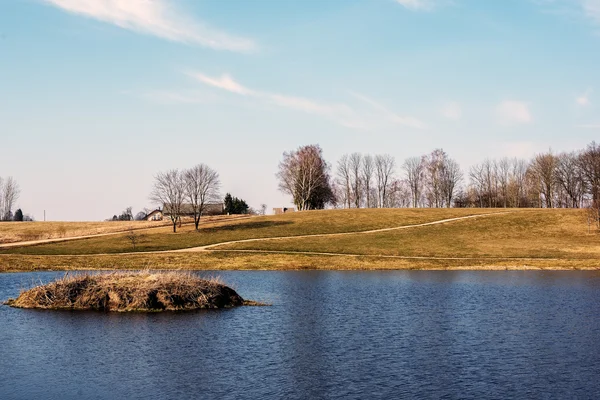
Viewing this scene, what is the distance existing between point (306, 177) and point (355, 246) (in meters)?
72.9

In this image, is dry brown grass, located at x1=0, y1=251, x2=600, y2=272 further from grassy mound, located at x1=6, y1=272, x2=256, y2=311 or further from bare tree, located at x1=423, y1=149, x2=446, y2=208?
bare tree, located at x1=423, y1=149, x2=446, y2=208

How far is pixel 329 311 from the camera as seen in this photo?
4519cm

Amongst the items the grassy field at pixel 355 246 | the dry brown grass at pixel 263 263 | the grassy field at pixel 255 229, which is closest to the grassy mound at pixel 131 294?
the dry brown grass at pixel 263 263

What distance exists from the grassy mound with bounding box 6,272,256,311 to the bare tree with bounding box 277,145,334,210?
112829 millimetres

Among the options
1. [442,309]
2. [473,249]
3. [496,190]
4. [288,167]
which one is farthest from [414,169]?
[442,309]

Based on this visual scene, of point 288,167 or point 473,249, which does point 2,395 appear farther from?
point 288,167

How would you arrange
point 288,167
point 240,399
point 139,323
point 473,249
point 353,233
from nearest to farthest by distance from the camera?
point 240,399, point 139,323, point 473,249, point 353,233, point 288,167

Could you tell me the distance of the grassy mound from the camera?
1769 inches

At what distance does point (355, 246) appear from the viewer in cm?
9450

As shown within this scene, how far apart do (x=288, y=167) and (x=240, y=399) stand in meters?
145

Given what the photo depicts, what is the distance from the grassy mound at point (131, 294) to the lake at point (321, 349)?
2.11 m

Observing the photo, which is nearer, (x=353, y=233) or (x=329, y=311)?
(x=329, y=311)

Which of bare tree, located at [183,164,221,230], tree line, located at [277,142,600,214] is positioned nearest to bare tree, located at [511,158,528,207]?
tree line, located at [277,142,600,214]

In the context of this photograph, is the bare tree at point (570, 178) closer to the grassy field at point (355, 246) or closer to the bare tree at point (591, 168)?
the bare tree at point (591, 168)
